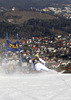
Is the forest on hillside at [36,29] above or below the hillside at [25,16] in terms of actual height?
below

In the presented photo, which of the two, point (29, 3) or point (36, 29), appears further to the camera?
point (29, 3)

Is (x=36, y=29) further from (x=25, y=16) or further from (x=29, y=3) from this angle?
(x=29, y=3)

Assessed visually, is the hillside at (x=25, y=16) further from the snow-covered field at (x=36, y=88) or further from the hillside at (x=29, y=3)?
the snow-covered field at (x=36, y=88)

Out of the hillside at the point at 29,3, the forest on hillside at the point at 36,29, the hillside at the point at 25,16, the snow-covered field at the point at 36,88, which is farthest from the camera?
the hillside at the point at 29,3

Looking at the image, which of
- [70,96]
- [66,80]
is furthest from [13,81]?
[70,96]

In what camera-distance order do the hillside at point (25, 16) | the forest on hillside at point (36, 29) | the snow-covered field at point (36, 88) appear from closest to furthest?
the snow-covered field at point (36, 88), the forest on hillside at point (36, 29), the hillside at point (25, 16)

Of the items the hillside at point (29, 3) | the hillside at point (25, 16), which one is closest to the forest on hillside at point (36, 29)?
the hillside at point (25, 16)

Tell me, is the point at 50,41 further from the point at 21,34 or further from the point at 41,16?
the point at 41,16

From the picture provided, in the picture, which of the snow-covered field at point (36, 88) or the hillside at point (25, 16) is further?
the hillside at point (25, 16)

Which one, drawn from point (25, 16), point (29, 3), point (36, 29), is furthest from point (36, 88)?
point (29, 3)
